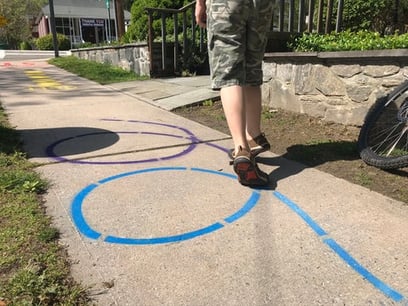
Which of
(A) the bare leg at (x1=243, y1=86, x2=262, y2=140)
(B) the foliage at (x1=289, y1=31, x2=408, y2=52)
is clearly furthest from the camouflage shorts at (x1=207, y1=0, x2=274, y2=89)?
(B) the foliage at (x1=289, y1=31, x2=408, y2=52)

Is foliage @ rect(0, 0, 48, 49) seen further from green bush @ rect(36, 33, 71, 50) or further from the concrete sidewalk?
the concrete sidewalk

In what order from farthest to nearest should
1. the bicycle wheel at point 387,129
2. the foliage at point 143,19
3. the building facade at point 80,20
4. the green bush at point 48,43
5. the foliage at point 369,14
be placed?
1. the building facade at point 80,20
2. the green bush at point 48,43
3. the foliage at point 143,19
4. the foliage at point 369,14
5. the bicycle wheel at point 387,129

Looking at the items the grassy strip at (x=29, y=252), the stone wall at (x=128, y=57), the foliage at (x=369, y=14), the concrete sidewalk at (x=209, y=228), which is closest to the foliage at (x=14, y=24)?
the stone wall at (x=128, y=57)

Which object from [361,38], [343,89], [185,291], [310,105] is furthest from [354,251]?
[361,38]

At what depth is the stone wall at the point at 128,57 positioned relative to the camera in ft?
27.1

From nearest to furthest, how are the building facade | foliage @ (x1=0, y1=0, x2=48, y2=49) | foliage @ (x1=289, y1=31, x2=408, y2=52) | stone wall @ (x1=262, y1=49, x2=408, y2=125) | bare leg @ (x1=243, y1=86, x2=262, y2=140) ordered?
1. bare leg @ (x1=243, y1=86, x2=262, y2=140)
2. stone wall @ (x1=262, y1=49, x2=408, y2=125)
3. foliage @ (x1=289, y1=31, x2=408, y2=52)
4. foliage @ (x1=0, y1=0, x2=48, y2=49)
5. the building facade

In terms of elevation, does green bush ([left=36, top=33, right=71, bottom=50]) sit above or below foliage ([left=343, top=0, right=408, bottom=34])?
below

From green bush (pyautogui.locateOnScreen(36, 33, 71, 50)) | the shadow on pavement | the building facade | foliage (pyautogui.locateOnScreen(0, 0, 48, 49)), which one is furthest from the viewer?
the building facade

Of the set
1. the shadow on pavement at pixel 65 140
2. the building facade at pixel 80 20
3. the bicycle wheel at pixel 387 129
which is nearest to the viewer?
the bicycle wheel at pixel 387 129

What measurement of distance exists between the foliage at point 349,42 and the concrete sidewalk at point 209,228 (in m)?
1.65

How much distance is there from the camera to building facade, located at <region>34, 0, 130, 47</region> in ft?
135

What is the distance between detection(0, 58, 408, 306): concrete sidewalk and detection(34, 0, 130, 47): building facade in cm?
4048

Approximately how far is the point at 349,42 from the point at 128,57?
6284 millimetres

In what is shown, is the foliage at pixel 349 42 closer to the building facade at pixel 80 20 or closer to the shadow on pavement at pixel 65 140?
the shadow on pavement at pixel 65 140
